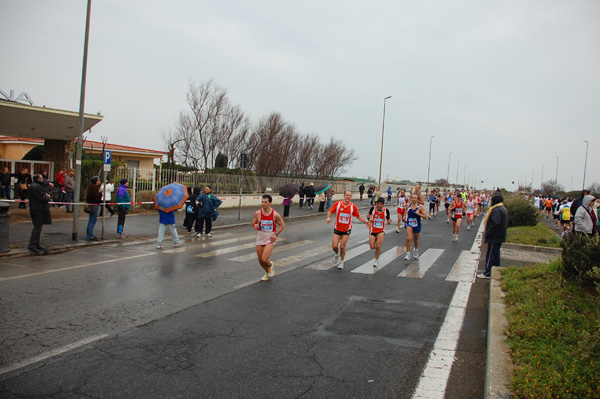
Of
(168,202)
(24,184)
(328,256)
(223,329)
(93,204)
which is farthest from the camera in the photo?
(24,184)

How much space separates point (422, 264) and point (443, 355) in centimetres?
619

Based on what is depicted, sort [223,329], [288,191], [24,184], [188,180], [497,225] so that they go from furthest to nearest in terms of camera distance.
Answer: [188,180], [288,191], [24,184], [497,225], [223,329]

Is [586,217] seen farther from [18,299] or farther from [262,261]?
[18,299]

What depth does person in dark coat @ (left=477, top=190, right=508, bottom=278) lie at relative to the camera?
30.9 feet

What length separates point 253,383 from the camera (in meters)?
4.18

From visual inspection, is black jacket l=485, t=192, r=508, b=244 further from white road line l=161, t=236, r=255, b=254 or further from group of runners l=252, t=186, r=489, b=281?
white road line l=161, t=236, r=255, b=254

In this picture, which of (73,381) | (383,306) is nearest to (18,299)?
(73,381)

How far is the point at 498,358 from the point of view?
4508 millimetres

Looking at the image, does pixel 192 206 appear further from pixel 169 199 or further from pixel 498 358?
pixel 498 358

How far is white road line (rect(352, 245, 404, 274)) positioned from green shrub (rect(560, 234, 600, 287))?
14.0 feet

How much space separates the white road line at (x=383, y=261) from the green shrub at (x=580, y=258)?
14.0 feet

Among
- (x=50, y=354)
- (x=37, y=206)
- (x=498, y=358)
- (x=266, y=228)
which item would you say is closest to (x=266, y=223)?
(x=266, y=228)

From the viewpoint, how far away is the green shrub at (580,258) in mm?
5801

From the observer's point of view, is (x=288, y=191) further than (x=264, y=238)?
Yes
